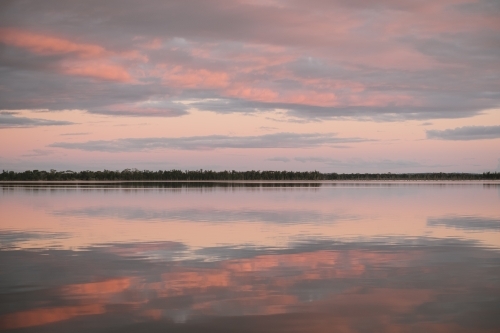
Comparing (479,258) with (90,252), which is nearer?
(479,258)

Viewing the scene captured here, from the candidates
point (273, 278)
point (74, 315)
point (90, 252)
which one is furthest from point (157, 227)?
point (74, 315)

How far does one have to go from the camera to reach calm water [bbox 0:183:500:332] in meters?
11.5

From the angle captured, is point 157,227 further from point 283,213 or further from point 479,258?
point 479,258

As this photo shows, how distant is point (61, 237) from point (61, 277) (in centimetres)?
968

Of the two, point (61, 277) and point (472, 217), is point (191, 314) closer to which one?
point (61, 277)

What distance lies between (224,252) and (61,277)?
6.16m

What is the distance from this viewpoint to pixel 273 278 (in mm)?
15609

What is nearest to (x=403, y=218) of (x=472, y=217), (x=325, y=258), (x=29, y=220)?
(x=472, y=217)

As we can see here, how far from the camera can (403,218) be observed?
3459cm

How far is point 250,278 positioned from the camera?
51.4 feet

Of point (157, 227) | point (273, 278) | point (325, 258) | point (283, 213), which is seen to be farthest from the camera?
point (283, 213)

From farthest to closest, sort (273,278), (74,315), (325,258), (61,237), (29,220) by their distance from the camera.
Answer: (29,220)
(61,237)
(325,258)
(273,278)
(74,315)

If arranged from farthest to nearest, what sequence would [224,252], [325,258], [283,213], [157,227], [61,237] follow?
[283,213]
[157,227]
[61,237]
[224,252]
[325,258]

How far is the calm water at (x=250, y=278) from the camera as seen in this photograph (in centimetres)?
1154
